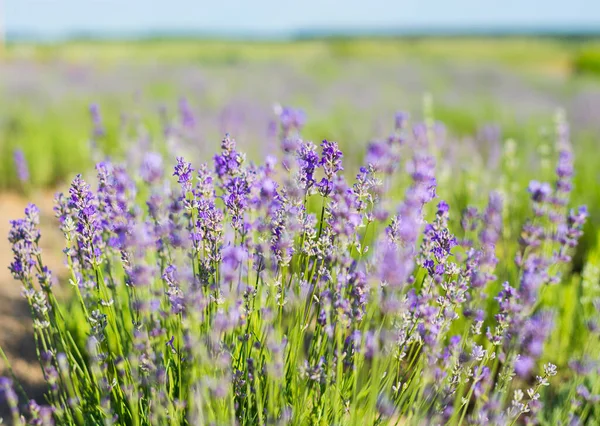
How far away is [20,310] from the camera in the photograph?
3.21 m

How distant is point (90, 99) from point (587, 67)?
778 inches

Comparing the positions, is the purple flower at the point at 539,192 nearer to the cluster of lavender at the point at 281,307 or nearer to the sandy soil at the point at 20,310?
the cluster of lavender at the point at 281,307

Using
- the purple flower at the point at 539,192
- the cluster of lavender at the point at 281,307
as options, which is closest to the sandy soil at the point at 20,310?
the cluster of lavender at the point at 281,307

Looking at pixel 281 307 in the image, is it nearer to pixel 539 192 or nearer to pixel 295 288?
pixel 295 288

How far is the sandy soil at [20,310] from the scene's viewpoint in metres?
2.53

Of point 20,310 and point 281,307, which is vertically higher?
point 281,307

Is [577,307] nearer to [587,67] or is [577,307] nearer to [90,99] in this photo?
[90,99]

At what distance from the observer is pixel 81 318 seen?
246 cm

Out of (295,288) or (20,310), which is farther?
(20,310)

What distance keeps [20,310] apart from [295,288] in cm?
223

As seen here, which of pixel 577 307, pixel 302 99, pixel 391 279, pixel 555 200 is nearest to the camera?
pixel 391 279

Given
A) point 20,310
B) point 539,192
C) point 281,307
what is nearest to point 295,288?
point 281,307

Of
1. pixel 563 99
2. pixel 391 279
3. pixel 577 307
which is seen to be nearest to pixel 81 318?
pixel 391 279

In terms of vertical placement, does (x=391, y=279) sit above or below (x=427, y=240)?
above
